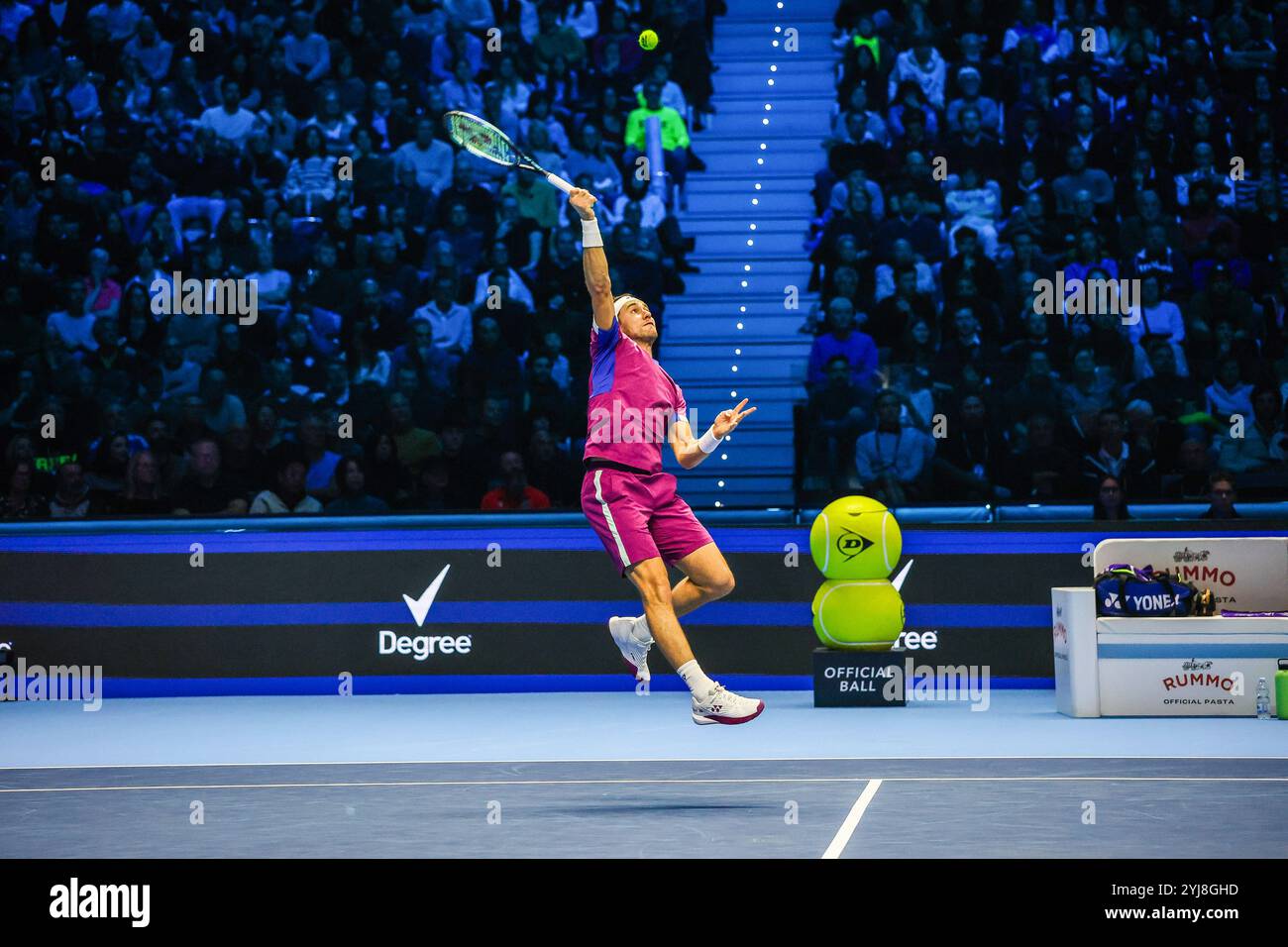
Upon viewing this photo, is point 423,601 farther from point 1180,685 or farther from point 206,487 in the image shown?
point 1180,685

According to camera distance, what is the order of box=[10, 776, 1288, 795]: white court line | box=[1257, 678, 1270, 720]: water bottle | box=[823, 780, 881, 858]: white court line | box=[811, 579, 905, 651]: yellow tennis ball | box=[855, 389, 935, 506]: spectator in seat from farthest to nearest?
1. box=[855, 389, 935, 506]: spectator in seat
2. box=[811, 579, 905, 651]: yellow tennis ball
3. box=[1257, 678, 1270, 720]: water bottle
4. box=[10, 776, 1288, 795]: white court line
5. box=[823, 780, 881, 858]: white court line

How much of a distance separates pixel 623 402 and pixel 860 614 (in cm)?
322

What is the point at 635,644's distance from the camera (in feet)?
26.8

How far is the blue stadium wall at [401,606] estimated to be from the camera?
11430 millimetres

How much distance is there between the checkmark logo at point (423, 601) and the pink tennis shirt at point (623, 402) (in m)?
3.80

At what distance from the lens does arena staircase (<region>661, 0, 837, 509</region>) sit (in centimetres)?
1437

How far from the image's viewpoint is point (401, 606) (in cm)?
1161

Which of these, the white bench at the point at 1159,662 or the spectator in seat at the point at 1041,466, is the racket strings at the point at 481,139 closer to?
the white bench at the point at 1159,662

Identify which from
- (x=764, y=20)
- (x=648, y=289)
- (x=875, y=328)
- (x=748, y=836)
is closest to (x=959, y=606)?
(x=875, y=328)

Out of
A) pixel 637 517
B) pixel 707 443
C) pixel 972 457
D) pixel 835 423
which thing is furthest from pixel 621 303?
pixel 972 457

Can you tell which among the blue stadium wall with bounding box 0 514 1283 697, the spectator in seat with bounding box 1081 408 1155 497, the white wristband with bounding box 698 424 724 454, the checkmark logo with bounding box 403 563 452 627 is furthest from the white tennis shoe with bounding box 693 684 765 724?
the spectator in seat with bounding box 1081 408 1155 497

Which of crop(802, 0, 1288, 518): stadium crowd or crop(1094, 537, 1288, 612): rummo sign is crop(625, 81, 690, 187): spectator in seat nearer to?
crop(802, 0, 1288, 518): stadium crowd

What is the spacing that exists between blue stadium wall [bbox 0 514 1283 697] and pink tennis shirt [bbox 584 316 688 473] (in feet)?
11.5

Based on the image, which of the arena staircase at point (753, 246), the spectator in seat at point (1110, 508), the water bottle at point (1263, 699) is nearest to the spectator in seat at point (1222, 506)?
the spectator in seat at point (1110, 508)
